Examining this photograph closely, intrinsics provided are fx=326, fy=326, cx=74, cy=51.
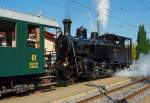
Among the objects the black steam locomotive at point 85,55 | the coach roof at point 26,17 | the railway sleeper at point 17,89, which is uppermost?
the coach roof at point 26,17

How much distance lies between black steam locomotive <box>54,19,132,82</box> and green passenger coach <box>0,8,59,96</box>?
4132 millimetres

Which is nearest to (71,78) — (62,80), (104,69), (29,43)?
(62,80)

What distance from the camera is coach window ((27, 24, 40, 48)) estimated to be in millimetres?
13969

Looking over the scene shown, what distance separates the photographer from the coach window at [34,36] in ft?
45.8

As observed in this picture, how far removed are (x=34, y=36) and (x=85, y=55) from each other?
760cm

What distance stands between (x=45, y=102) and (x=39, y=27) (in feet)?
12.0

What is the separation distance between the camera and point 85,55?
21344mm

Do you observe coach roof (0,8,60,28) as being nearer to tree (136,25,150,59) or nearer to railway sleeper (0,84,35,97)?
railway sleeper (0,84,35,97)

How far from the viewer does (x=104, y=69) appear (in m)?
22.9

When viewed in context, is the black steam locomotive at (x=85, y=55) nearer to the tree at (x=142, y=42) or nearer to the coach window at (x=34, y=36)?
the coach window at (x=34, y=36)

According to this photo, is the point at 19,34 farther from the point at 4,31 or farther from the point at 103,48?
the point at 103,48

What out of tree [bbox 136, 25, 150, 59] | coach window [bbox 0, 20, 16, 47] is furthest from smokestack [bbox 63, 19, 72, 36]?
tree [bbox 136, 25, 150, 59]

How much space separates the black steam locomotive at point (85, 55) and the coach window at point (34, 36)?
427 centimetres

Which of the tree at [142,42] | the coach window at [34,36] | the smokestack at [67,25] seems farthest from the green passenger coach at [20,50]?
the tree at [142,42]
